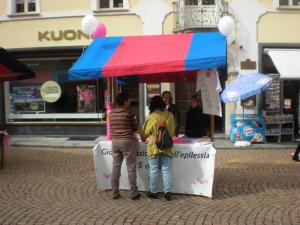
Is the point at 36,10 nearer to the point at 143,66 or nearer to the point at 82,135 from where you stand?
the point at 82,135

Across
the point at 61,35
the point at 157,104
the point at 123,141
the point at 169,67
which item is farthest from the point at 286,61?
the point at 123,141

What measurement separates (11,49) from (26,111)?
7.38 feet

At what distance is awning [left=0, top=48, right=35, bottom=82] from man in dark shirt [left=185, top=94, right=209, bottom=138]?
14.5ft

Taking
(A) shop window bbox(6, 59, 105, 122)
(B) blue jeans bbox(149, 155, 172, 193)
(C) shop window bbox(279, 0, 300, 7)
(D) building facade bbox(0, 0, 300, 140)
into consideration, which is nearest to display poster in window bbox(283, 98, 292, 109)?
(D) building facade bbox(0, 0, 300, 140)

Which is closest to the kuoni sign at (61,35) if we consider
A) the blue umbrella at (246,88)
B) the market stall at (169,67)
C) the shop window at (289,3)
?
the blue umbrella at (246,88)

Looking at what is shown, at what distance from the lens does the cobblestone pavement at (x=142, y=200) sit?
6.42 meters

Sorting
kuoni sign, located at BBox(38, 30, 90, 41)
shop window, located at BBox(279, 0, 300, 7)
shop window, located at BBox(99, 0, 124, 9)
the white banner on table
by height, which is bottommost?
the white banner on table

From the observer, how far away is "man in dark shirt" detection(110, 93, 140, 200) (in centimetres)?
735

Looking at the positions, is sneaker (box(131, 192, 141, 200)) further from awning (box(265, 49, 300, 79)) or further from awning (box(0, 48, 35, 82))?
awning (box(265, 49, 300, 79))

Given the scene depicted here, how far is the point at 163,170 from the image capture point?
7410 millimetres

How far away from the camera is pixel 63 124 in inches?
669

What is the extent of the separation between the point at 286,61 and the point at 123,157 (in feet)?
29.7

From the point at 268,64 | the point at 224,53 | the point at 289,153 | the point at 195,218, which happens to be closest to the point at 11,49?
the point at 268,64

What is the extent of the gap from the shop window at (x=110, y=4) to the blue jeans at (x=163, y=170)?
10.2 metres
